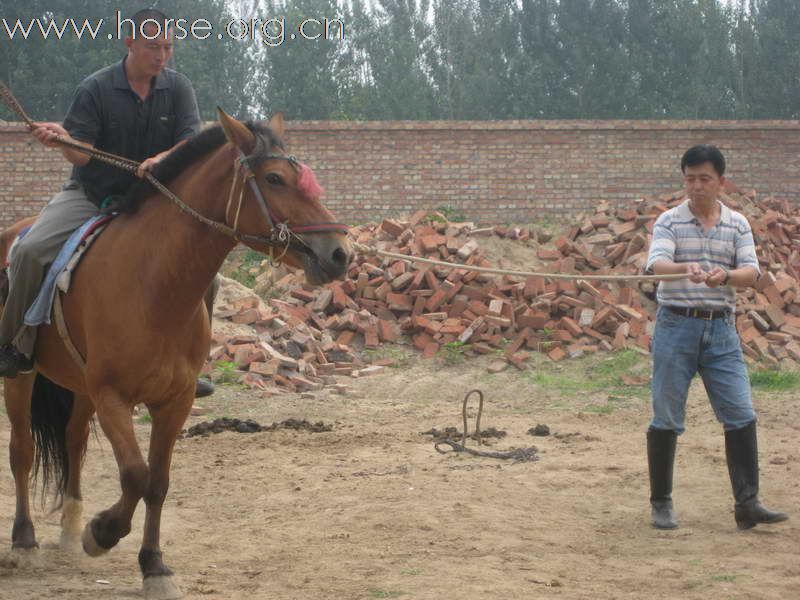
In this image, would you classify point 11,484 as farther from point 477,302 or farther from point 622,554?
point 477,302

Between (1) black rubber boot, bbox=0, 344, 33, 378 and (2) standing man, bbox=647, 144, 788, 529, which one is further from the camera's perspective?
(2) standing man, bbox=647, 144, 788, 529

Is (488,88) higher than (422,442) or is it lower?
higher

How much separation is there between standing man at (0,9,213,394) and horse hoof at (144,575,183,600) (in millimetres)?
1523

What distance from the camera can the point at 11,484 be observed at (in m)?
8.69

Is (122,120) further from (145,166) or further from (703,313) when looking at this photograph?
(703,313)

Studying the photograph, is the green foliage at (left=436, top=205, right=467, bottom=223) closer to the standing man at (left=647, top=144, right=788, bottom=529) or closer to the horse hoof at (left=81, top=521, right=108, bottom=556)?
the standing man at (left=647, top=144, right=788, bottom=529)

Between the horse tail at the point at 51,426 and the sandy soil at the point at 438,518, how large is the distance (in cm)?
46

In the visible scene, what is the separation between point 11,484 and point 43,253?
3621mm

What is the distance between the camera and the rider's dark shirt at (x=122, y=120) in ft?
19.9

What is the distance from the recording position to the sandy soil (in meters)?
5.56

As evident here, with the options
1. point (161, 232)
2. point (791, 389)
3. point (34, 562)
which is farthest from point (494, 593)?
point (791, 389)


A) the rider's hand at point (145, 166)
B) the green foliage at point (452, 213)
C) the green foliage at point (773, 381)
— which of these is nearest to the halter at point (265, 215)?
the rider's hand at point (145, 166)

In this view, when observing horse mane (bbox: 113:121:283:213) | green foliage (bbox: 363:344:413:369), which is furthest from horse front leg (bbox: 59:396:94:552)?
green foliage (bbox: 363:344:413:369)

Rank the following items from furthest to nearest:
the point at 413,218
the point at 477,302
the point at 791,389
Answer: the point at 413,218 < the point at 477,302 < the point at 791,389
